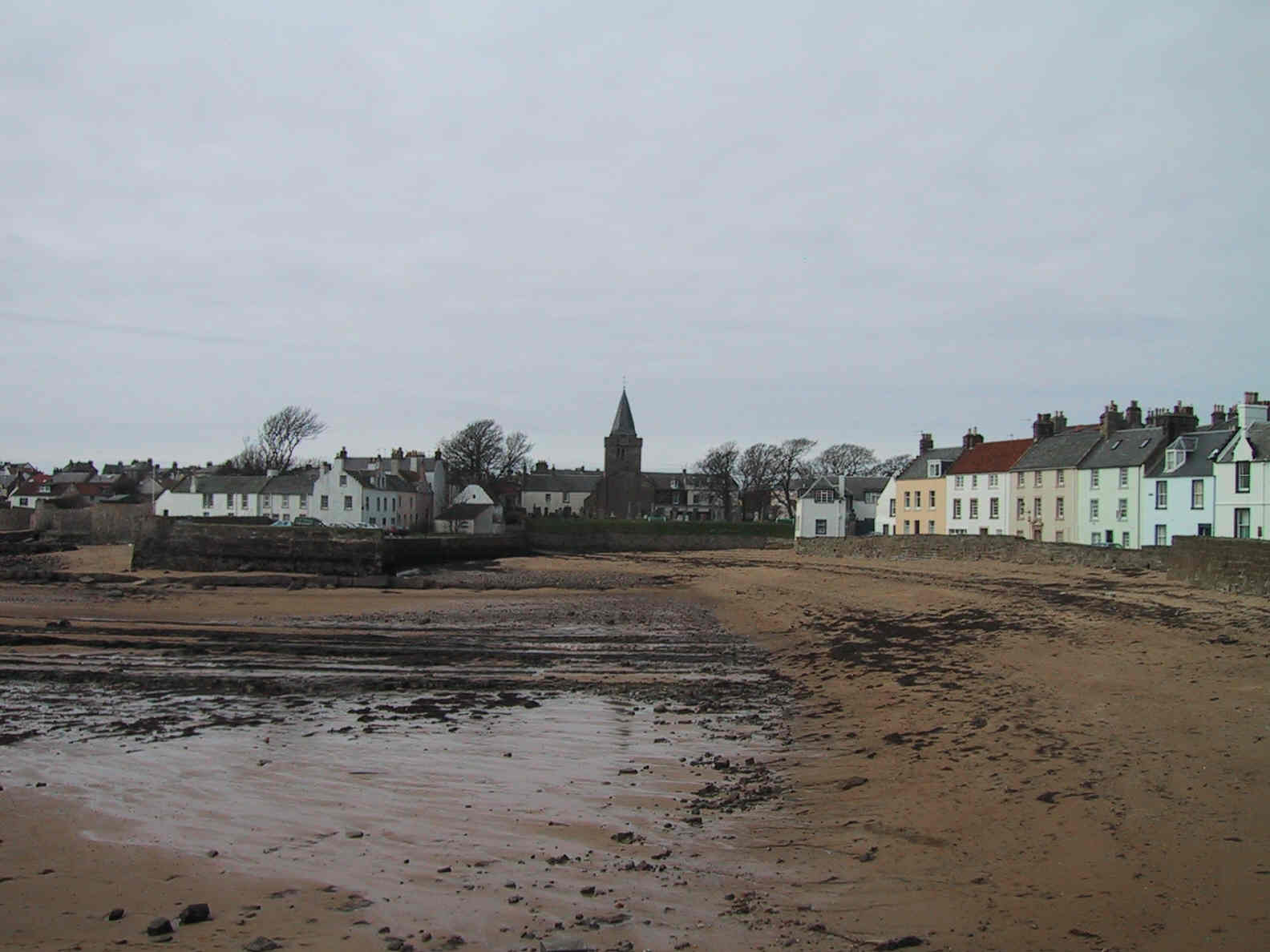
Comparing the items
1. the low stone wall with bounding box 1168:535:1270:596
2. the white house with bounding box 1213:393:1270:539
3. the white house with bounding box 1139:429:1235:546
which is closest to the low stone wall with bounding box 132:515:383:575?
the low stone wall with bounding box 1168:535:1270:596

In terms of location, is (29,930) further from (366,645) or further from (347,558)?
(347,558)

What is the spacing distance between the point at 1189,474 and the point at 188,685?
129ft

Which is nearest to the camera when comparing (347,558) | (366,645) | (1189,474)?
(366,645)

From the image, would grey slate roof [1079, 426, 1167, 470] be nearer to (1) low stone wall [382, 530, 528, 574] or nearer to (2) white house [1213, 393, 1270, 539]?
(2) white house [1213, 393, 1270, 539]

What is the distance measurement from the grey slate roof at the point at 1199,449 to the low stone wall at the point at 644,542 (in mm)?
34453

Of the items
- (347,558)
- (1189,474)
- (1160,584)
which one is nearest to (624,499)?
(347,558)

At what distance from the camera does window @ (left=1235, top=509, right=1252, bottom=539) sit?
36.8 metres

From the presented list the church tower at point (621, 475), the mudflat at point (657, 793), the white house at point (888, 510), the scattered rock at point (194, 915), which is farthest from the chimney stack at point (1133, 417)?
the church tower at point (621, 475)

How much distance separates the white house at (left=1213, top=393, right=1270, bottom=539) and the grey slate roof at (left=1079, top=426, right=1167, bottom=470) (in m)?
5.47

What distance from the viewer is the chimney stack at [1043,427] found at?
177 ft

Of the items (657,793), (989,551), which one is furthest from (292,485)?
(657,793)

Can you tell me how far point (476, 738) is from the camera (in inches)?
425

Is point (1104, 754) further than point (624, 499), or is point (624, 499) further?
point (624, 499)

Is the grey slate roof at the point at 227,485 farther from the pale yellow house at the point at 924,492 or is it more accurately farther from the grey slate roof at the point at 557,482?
the pale yellow house at the point at 924,492
